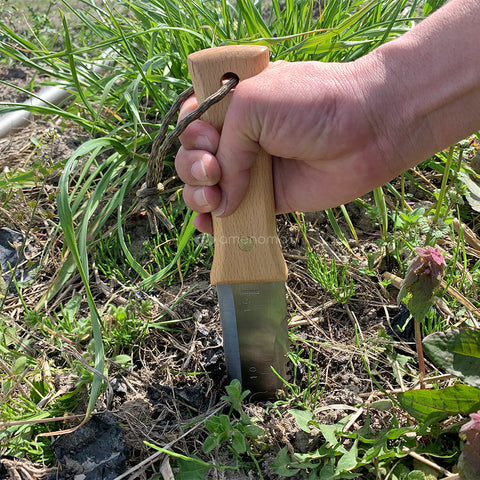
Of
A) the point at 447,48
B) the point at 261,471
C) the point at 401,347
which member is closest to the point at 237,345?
the point at 261,471

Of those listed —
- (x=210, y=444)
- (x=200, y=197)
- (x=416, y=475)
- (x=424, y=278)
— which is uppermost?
(x=200, y=197)

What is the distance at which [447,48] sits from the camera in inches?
37.9

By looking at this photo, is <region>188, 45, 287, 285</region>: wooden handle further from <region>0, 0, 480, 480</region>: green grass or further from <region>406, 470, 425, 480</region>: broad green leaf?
<region>406, 470, 425, 480</region>: broad green leaf

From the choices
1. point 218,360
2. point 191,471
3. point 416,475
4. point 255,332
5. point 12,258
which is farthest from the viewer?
point 12,258

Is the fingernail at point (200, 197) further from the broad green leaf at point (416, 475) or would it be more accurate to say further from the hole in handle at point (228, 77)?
the broad green leaf at point (416, 475)

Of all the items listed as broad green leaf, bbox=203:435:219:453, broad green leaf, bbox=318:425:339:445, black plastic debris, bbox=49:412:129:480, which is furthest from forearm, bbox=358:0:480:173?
black plastic debris, bbox=49:412:129:480

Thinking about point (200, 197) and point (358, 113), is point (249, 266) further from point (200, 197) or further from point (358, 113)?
point (358, 113)

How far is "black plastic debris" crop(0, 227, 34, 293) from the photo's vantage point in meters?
1.61

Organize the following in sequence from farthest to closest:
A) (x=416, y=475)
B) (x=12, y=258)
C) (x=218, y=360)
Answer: (x=12, y=258) < (x=218, y=360) < (x=416, y=475)

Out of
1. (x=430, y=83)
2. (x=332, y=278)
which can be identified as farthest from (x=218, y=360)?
(x=430, y=83)

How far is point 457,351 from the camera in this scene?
1.01 m

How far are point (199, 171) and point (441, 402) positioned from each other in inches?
27.1

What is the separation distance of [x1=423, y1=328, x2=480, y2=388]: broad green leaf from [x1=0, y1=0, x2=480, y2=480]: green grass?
0.43 feet

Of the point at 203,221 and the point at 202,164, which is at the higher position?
the point at 202,164
